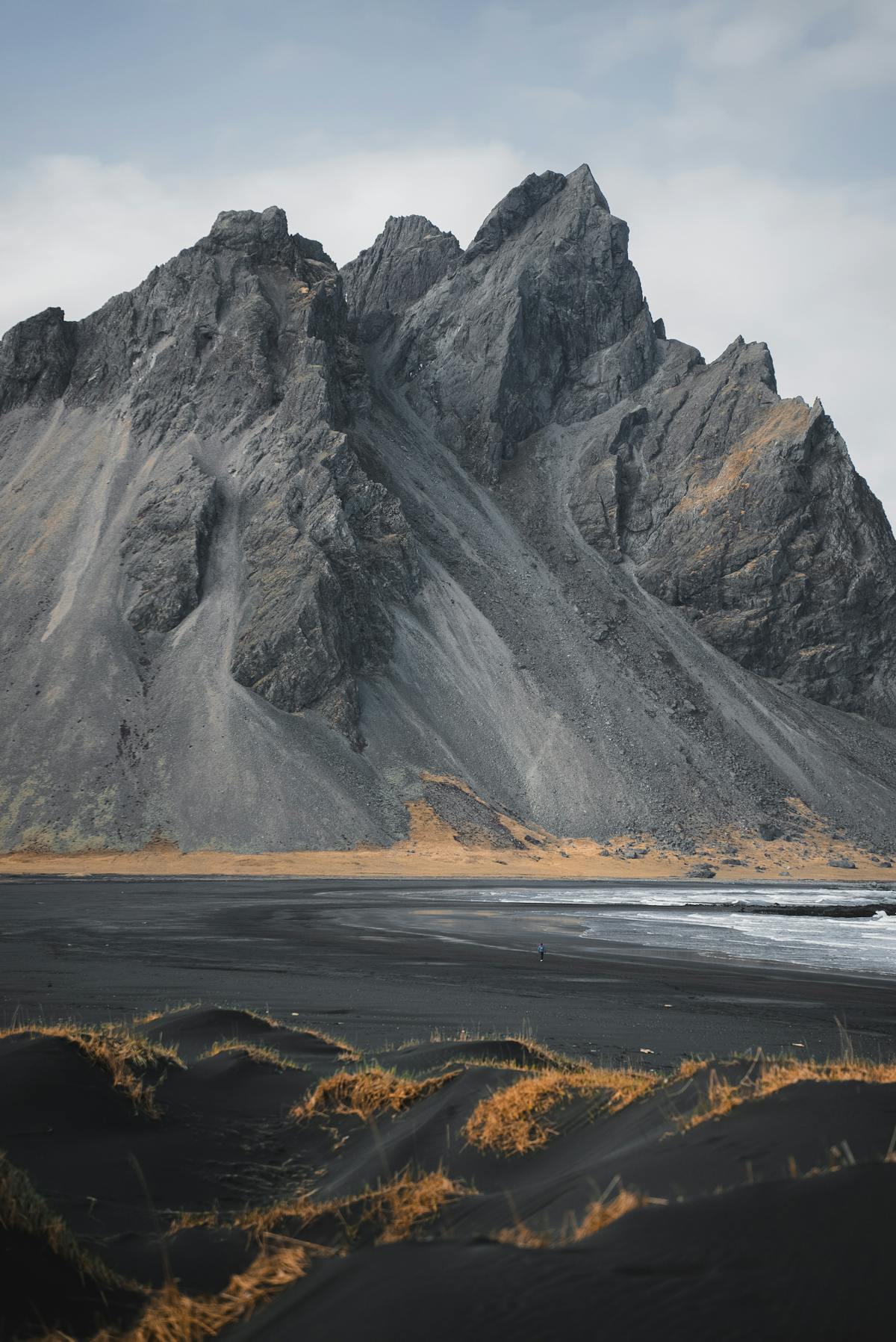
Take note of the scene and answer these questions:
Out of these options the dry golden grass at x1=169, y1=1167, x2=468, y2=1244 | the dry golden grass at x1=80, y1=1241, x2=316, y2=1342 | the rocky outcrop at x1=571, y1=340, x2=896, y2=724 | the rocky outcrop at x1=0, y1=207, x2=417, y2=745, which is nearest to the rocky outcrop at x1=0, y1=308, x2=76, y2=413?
the rocky outcrop at x1=0, y1=207, x2=417, y2=745

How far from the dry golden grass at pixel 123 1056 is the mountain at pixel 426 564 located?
67.9 m

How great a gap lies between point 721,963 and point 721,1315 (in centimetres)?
2736

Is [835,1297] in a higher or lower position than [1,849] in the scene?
higher

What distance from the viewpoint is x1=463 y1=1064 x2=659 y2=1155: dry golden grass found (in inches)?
289

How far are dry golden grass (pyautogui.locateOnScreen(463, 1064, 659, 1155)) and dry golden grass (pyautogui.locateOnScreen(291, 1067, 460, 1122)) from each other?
0.98m

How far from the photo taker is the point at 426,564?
116750mm

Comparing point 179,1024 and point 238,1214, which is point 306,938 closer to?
point 179,1024

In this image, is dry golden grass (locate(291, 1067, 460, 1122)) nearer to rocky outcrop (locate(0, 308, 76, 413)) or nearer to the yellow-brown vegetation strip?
the yellow-brown vegetation strip

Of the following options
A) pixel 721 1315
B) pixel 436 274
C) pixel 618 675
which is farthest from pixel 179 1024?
pixel 436 274

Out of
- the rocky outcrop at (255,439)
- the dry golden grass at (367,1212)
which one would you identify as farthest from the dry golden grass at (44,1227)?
the rocky outcrop at (255,439)

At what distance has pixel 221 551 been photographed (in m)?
105

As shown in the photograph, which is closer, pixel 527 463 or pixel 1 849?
pixel 1 849

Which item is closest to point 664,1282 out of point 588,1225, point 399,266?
point 588,1225

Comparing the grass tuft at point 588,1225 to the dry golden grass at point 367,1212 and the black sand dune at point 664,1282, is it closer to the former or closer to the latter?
the black sand dune at point 664,1282
